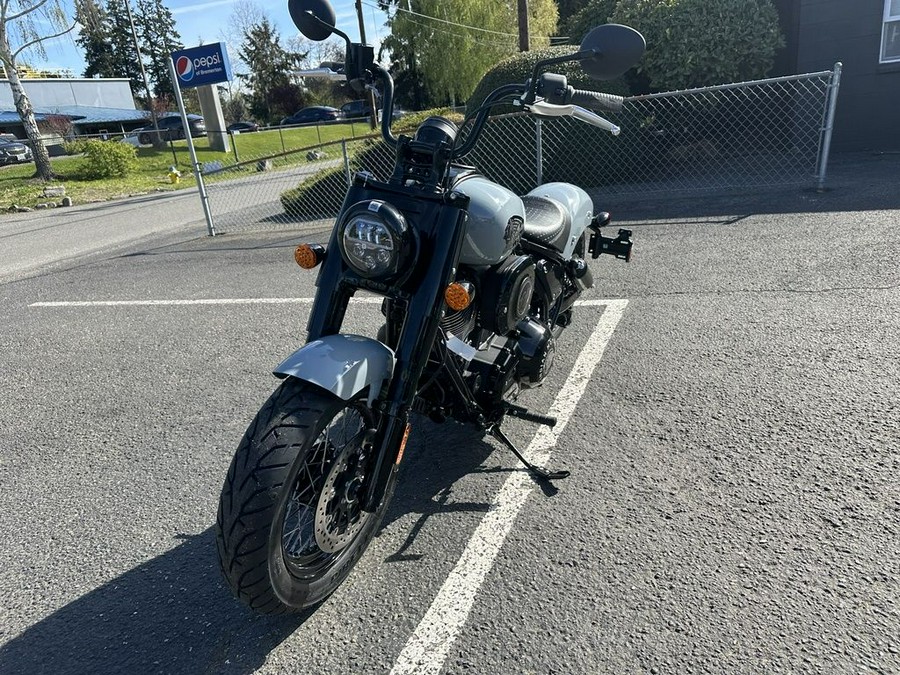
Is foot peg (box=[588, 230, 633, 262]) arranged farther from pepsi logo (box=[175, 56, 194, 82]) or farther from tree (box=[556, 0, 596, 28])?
tree (box=[556, 0, 596, 28])

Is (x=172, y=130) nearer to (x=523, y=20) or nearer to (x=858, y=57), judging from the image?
(x=523, y=20)

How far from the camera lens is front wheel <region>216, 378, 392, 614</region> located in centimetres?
192

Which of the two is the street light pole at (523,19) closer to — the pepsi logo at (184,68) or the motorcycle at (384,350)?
the pepsi logo at (184,68)

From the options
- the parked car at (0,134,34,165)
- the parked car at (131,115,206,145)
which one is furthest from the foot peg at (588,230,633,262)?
the parked car at (0,134,34,165)

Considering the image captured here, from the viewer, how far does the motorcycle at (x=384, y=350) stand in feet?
6.47

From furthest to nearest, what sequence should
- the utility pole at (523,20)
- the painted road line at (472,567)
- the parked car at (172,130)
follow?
the parked car at (172,130), the utility pole at (523,20), the painted road line at (472,567)

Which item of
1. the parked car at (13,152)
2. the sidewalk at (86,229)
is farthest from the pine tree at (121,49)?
the sidewalk at (86,229)

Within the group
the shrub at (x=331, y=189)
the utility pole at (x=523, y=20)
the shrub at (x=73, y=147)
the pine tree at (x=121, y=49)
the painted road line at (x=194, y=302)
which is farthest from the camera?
the pine tree at (x=121, y=49)

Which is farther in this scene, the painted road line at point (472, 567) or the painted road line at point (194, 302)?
the painted road line at point (194, 302)

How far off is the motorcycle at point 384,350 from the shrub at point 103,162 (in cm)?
2364

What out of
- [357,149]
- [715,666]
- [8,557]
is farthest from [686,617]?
[357,149]

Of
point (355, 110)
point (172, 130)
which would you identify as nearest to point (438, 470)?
point (172, 130)

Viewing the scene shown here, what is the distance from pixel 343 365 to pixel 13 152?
1427 inches

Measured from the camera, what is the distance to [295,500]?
7.04 feet
